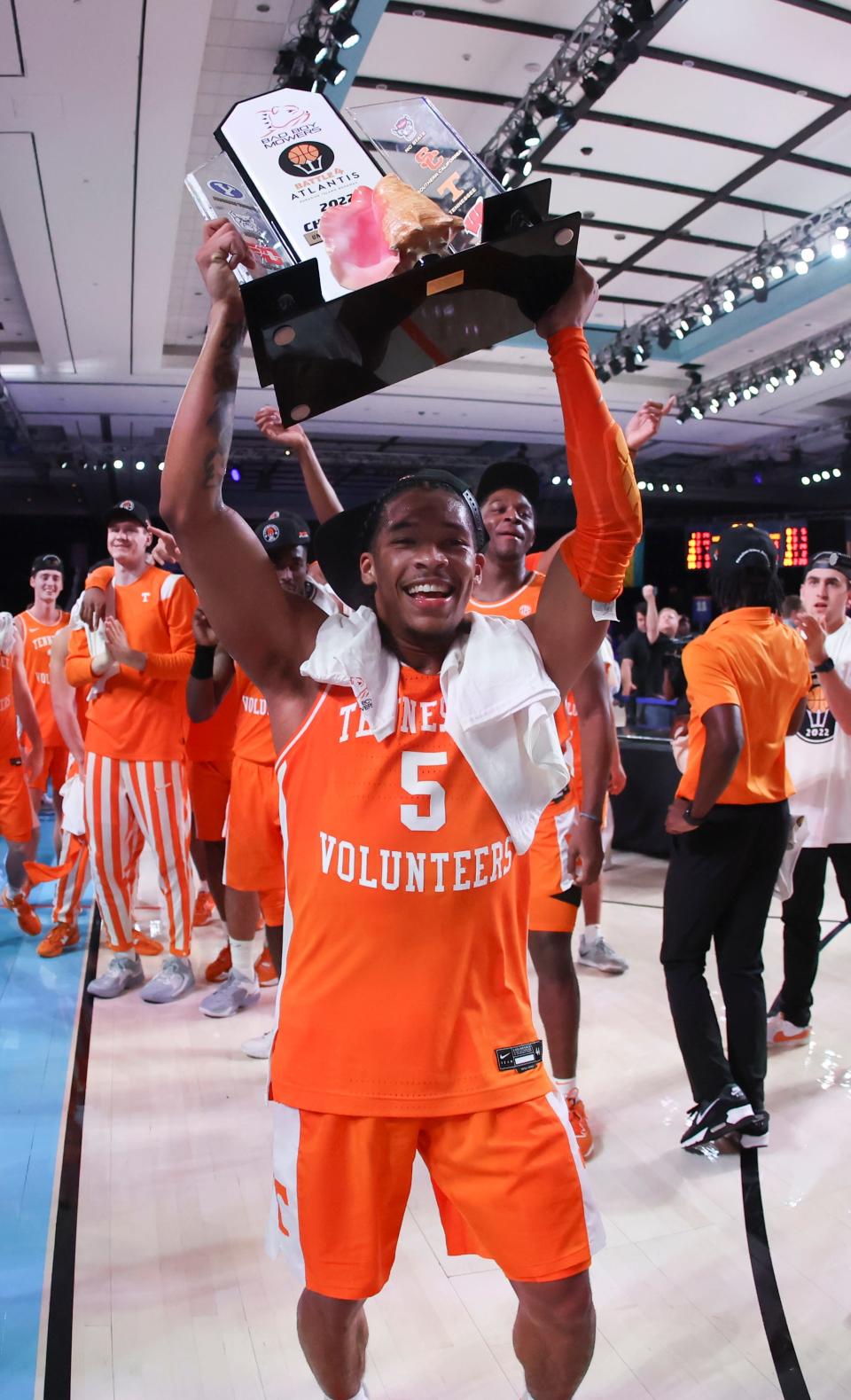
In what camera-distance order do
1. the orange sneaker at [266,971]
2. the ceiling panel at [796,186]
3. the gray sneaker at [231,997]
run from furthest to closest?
the ceiling panel at [796,186] → the orange sneaker at [266,971] → the gray sneaker at [231,997]

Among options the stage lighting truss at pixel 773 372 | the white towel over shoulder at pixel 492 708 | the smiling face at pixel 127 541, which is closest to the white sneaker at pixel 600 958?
the smiling face at pixel 127 541

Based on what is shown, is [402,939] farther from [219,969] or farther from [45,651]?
[45,651]

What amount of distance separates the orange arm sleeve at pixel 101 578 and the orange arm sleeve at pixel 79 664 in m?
0.22

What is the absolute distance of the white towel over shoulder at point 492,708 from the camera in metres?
1.62

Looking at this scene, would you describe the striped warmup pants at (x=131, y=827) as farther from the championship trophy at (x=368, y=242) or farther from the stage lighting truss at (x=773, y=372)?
the stage lighting truss at (x=773, y=372)

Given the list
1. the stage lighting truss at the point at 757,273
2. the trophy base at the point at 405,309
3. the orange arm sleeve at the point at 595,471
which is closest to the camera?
the trophy base at the point at 405,309

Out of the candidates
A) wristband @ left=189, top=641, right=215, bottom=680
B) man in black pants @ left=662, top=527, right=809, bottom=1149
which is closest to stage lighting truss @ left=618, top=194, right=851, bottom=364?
man in black pants @ left=662, top=527, right=809, bottom=1149

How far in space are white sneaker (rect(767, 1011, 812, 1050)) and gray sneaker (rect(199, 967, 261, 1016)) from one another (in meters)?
2.09

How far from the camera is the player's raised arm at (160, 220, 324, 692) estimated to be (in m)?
1.62

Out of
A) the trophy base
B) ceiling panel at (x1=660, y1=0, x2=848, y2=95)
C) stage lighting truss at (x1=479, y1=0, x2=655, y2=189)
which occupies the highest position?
ceiling panel at (x1=660, y1=0, x2=848, y2=95)

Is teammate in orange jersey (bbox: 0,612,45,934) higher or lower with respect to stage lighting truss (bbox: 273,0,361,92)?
lower

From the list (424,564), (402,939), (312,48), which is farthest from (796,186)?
(402,939)

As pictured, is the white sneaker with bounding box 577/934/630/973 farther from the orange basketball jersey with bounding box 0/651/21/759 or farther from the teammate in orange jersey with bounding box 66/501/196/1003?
the orange basketball jersey with bounding box 0/651/21/759

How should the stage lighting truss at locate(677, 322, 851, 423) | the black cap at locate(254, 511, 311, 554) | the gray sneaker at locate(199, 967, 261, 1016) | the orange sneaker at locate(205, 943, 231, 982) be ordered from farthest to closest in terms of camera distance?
the stage lighting truss at locate(677, 322, 851, 423) → the orange sneaker at locate(205, 943, 231, 982) → the gray sneaker at locate(199, 967, 261, 1016) → the black cap at locate(254, 511, 311, 554)
